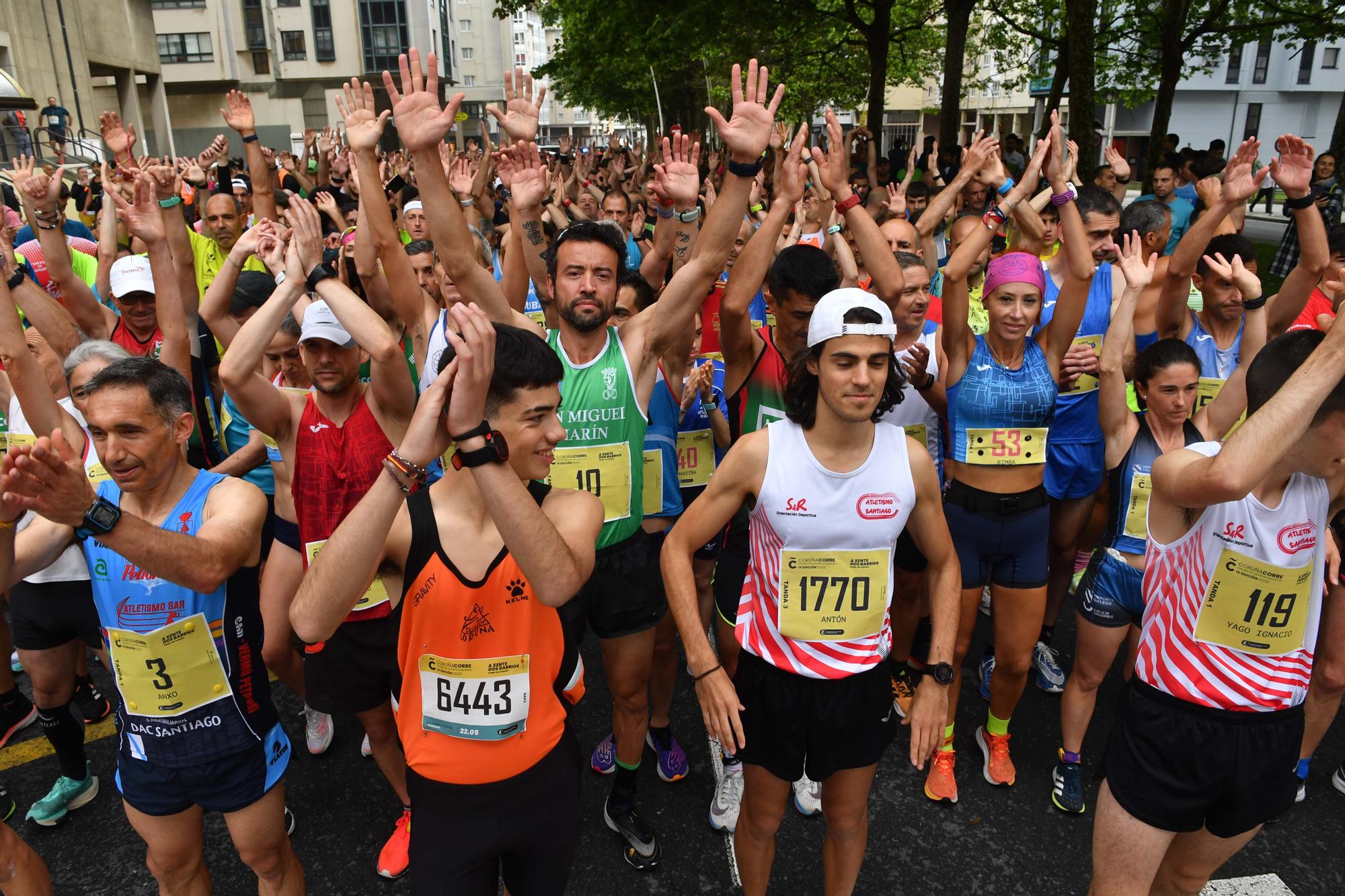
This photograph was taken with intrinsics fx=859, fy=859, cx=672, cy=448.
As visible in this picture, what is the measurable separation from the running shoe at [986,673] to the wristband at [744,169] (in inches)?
108

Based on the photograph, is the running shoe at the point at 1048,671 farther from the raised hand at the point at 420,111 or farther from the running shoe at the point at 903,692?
the raised hand at the point at 420,111

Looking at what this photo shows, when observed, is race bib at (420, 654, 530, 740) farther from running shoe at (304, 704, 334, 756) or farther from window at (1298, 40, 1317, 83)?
window at (1298, 40, 1317, 83)

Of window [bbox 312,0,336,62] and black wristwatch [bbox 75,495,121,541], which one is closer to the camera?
black wristwatch [bbox 75,495,121,541]

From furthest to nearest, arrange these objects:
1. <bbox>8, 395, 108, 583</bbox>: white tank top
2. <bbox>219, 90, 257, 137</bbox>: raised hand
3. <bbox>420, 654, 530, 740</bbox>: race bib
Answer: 1. <bbox>219, 90, 257, 137</bbox>: raised hand
2. <bbox>8, 395, 108, 583</bbox>: white tank top
3. <bbox>420, 654, 530, 740</bbox>: race bib

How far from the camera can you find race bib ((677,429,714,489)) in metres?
4.54

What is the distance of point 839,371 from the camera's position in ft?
8.80

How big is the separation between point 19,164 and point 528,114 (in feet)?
11.4

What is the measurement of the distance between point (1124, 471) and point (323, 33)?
212 feet

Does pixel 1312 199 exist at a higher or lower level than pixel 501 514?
higher

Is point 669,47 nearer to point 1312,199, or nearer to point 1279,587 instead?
point 1312,199

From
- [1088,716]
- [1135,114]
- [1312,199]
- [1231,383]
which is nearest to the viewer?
[1231,383]

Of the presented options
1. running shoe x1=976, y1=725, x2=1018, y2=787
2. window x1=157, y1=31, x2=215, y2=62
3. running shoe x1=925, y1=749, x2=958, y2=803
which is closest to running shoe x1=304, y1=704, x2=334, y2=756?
running shoe x1=925, y1=749, x2=958, y2=803

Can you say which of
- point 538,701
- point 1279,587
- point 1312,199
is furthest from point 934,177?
point 538,701

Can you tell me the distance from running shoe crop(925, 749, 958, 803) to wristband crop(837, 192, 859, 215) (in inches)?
98.4
